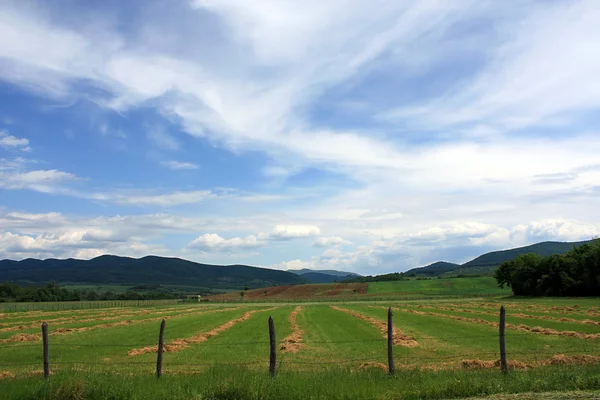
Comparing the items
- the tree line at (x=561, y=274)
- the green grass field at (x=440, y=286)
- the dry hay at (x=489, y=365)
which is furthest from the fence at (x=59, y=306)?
the dry hay at (x=489, y=365)

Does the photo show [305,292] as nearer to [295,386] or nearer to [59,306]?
[59,306]

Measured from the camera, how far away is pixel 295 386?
1363 cm

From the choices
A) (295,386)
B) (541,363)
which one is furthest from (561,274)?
(295,386)

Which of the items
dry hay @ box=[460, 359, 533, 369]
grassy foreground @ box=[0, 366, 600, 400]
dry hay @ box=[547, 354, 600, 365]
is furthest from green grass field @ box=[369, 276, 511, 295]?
grassy foreground @ box=[0, 366, 600, 400]

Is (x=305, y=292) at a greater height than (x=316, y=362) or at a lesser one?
lesser

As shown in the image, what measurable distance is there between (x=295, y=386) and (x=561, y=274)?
101350 millimetres

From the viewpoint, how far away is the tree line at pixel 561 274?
306 feet

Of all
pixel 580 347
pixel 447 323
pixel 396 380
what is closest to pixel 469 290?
pixel 447 323

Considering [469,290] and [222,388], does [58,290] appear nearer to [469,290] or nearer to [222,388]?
[469,290]

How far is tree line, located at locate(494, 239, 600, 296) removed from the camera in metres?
93.4

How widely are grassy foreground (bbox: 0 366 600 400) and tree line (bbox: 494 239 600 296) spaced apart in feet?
296

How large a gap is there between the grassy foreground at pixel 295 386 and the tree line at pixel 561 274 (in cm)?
9036

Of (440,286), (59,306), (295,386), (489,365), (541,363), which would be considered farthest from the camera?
(440,286)

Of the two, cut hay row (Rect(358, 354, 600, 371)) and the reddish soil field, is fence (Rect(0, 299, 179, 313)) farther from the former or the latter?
cut hay row (Rect(358, 354, 600, 371))
